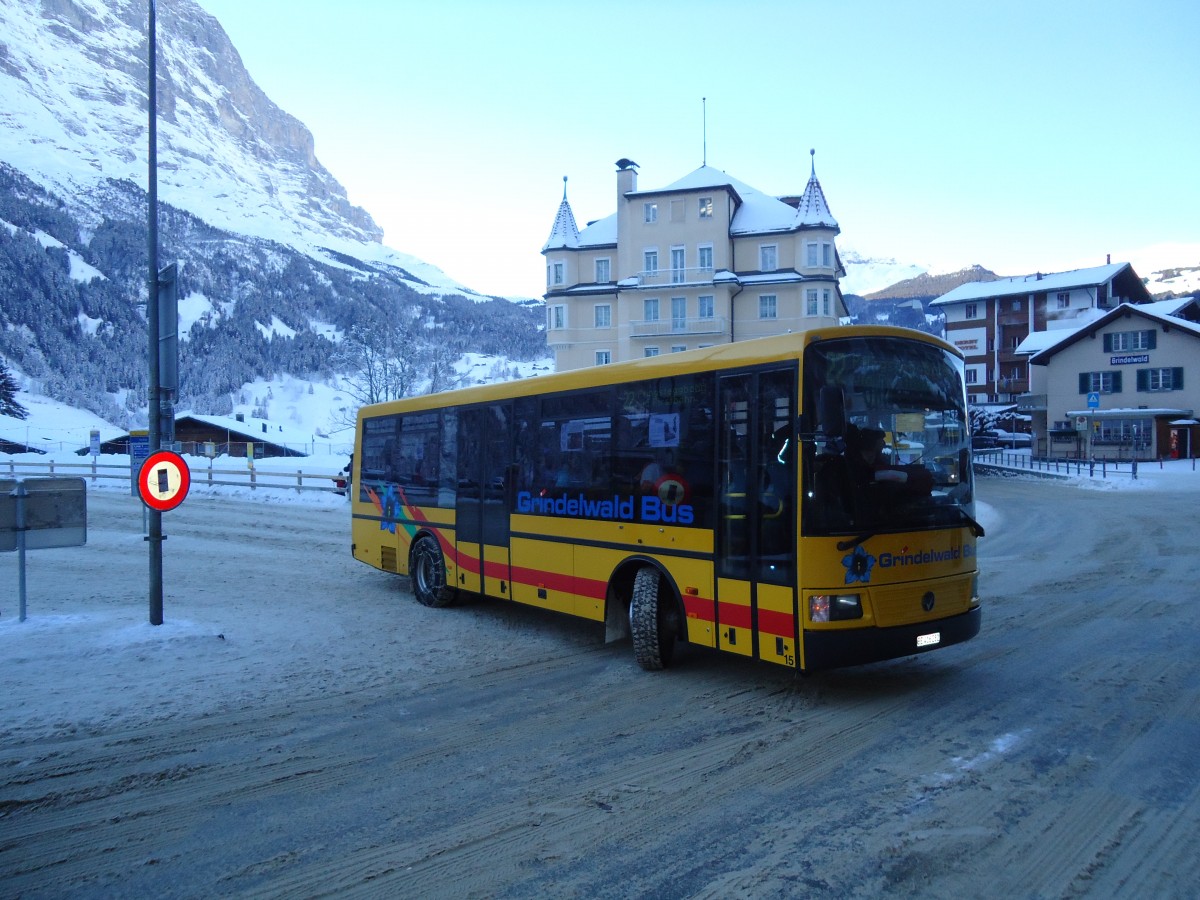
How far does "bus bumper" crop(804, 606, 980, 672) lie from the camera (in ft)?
21.5

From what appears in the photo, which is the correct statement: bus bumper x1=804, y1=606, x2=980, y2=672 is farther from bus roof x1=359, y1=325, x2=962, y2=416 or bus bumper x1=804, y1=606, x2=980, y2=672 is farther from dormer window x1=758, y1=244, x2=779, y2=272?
dormer window x1=758, y1=244, x2=779, y2=272

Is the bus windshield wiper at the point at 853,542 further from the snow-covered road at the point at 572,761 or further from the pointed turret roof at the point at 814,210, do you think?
the pointed turret roof at the point at 814,210

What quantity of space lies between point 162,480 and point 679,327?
46.6 m

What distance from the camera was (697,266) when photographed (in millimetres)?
53844

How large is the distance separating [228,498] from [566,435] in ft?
79.9

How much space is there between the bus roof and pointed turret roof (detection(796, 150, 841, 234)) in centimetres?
4528

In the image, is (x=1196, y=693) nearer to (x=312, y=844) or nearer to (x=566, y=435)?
(x=566, y=435)

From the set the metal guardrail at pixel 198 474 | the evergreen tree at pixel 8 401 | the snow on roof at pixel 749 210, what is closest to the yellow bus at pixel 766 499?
the metal guardrail at pixel 198 474

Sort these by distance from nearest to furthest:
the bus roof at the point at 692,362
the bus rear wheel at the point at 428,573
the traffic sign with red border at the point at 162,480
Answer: the bus roof at the point at 692,362
the traffic sign with red border at the point at 162,480
the bus rear wheel at the point at 428,573

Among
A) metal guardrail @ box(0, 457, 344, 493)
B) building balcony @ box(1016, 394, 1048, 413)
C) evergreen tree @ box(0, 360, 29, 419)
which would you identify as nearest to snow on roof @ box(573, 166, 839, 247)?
building balcony @ box(1016, 394, 1048, 413)

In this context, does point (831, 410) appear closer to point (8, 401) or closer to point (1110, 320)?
point (1110, 320)

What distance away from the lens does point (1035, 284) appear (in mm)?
79188

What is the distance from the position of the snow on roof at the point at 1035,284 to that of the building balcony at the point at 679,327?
38.9 m

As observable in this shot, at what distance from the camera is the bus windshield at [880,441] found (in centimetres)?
659
